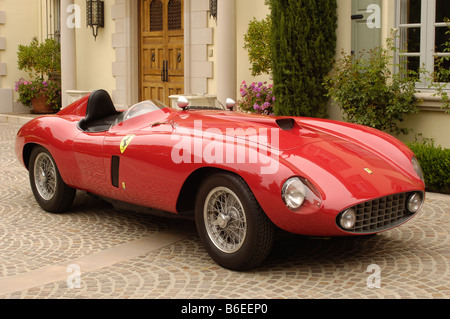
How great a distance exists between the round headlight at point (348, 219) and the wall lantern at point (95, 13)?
12.7 meters

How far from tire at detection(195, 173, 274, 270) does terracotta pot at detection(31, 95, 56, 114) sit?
1362 cm

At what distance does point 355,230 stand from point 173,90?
406 inches

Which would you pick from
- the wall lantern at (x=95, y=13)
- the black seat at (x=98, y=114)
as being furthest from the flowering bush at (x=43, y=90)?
the black seat at (x=98, y=114)

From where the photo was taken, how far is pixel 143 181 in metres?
4.79

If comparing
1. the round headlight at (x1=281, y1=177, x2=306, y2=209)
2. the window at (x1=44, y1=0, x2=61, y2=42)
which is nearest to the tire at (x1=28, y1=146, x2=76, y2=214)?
Result: the round headlight at (x1=281, y1=177, x2=306, y2=209)

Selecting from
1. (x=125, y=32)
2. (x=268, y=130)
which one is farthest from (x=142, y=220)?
(x=125, y=32)

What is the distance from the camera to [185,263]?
4.47 meters

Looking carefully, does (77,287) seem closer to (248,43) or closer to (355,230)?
(355,230)

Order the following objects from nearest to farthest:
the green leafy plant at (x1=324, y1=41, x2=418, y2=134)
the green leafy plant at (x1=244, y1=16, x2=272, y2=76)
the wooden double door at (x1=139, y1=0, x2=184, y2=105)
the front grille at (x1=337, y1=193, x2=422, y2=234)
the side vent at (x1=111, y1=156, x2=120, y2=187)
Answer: the front grille at (x1=337, y1=193, x2=422, y2=234) → the side vent at (x1=111, y1=156, x2=120, y2=187) → the green leafy plant at (x1=324, y1=41, x2=418, y2=134) → the green leafy plant at (x1=244, y1=16, x2=272, y2=76) → the wooden double door at (x1=139, y1=0, x2=184, y2=105)

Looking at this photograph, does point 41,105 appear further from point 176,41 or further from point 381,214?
point 381,214

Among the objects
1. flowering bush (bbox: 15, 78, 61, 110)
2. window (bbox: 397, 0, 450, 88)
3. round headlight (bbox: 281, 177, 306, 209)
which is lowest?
round headlight (bbox: 281, 177, 306, 209)

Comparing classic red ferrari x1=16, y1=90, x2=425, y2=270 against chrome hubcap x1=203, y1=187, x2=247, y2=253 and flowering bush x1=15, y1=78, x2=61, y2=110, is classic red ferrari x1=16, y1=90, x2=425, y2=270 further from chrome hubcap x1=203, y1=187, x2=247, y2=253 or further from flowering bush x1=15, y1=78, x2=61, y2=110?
flowering bush x1=15, y1=78, x2=61, y2=110

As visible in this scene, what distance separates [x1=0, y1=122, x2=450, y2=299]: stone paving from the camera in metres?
3.86

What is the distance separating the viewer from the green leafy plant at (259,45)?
10.7 meters
